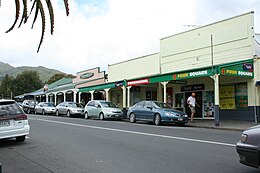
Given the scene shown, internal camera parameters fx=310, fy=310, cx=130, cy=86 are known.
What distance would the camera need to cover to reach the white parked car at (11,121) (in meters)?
9.72

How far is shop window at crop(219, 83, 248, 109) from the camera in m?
17.8

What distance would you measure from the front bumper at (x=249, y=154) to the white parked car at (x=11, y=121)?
7.22 meters

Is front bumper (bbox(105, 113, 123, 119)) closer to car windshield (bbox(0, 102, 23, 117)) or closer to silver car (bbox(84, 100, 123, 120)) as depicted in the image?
silver car (bbox(84, 100, 123, 120))

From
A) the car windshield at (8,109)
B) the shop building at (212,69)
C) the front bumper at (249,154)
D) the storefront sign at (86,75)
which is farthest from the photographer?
the storefront sign at (86,75)

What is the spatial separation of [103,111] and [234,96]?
9.06m

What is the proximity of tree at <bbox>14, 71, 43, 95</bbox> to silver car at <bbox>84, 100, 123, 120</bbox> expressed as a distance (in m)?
49.6

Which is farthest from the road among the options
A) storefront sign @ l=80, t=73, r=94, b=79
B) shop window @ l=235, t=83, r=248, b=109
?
storefront sign @ l=80, t=73, r=94, b=79

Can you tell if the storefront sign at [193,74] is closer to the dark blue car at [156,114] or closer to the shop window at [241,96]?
the dark blue car at [156,114]

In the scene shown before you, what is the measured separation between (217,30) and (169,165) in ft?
49.1

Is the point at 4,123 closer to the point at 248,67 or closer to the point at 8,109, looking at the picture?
the point at 8,109

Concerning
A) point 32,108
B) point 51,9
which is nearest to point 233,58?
point 51,9

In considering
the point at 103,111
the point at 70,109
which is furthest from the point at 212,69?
the point at 70,109

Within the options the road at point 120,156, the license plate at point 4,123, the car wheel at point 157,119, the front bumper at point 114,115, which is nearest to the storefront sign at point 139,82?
the front bumper at point 114,115

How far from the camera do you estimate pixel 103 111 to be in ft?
73.0
